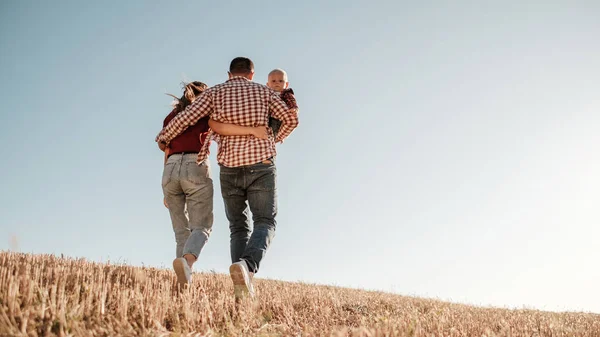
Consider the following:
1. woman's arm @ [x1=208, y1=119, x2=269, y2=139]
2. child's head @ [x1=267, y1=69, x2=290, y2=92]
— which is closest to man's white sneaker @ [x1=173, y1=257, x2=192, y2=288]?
woman's arm @ [x1=208, y1=119, x2=269, y2=139]

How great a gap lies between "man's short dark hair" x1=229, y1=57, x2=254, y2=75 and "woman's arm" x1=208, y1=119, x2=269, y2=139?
71 cm

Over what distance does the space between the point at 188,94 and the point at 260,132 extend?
1.31 meters

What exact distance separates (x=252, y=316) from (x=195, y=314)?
513 millimetres

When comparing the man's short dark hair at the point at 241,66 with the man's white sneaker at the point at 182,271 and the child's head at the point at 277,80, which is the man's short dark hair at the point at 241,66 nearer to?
the child's head at the point at 277,80

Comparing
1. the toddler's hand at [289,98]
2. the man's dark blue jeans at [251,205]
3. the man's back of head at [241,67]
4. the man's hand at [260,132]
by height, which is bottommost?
the man's dark blue jeans at [251,205]

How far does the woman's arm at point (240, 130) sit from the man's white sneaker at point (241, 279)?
4.34ft

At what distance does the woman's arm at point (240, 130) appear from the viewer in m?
4.21

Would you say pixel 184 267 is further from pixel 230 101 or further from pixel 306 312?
pixel 230 101

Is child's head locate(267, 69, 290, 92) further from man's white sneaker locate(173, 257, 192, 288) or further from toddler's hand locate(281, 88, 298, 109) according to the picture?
man's white sneaker locate(173, 257, 192, 288)

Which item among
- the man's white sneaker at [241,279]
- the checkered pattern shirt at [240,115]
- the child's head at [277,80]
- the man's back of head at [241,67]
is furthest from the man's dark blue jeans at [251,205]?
the child's head at [277,80]

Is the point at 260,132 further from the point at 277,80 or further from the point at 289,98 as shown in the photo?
the point at 277,80

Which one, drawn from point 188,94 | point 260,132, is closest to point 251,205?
point 260,132

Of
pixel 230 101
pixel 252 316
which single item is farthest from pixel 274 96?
pixel 252 316

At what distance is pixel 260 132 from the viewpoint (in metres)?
4.24
